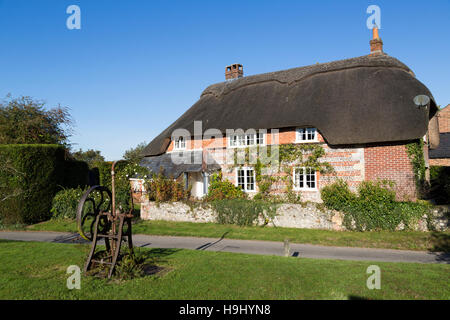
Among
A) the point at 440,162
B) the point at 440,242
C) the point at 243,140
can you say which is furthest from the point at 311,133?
the point at 440,162

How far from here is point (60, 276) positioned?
6.99 m

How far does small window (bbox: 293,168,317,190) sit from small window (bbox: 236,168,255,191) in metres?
2.45

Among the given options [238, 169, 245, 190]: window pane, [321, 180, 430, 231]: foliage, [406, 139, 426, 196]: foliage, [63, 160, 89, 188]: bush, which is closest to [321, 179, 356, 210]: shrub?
[321, 180, 430, 231]: foliage

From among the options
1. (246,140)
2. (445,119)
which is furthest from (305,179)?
(445,119)

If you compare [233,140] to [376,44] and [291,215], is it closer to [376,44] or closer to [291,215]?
[291,215]

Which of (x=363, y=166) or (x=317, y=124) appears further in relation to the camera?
(x=317, y=124)

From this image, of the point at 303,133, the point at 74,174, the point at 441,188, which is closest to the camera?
the point at 303,133

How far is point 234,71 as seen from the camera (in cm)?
2420

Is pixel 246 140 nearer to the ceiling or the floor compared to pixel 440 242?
nearer to the ceiling

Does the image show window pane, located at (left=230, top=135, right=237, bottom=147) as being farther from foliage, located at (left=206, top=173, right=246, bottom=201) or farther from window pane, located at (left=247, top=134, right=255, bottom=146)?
foliage, located at (left=206, top=173, right=246, bottom=201)

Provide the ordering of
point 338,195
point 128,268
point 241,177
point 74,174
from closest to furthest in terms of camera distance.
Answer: point 128,268 < point 338,195 < point 241,177 < point 74,174

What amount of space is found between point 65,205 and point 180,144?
25.9 feet

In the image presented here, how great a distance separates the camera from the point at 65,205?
1589 cm

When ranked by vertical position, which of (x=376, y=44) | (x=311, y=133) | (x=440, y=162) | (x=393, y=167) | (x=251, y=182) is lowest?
(x=251, y=182)
